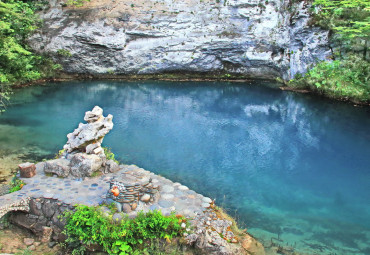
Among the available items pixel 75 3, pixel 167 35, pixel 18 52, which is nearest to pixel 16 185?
pixel 18 52

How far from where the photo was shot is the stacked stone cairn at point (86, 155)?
38.2 ft

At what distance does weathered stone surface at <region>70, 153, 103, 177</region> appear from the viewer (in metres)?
11.6

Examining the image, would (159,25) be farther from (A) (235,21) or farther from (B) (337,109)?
(B) (337,109)

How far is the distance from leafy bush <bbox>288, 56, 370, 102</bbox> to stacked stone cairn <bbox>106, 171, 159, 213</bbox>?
2218cm

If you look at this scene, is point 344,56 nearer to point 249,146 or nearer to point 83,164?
point 249,146

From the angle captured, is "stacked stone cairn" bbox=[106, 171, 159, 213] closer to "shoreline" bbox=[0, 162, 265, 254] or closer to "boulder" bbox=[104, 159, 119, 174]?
"shoreline" bbox=[0, 162, 265, 254]

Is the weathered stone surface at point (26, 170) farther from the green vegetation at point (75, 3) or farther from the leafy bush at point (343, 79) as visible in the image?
the green vegetation at point (75, 3)

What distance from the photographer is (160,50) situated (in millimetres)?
34406

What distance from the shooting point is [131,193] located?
9867 millimetres

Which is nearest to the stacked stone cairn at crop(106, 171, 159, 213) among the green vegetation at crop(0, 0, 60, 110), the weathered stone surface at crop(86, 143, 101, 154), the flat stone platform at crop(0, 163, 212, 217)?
the flat stone platform at crop(0, 163, 212, 217)

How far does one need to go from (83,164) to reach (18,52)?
21493mm

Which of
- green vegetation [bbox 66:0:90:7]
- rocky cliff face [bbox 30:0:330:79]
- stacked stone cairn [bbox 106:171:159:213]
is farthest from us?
green vegetation [bbox 66:0:90:7]

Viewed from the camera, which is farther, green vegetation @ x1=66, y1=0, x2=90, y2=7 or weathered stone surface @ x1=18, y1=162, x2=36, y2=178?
green vegetation @ x1=66, y1=0, x2=90, y2=7

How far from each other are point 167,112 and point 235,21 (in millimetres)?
15760
